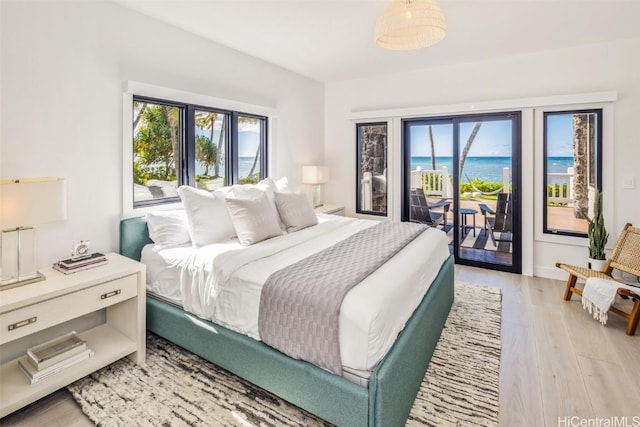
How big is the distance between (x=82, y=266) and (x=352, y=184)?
377 cm

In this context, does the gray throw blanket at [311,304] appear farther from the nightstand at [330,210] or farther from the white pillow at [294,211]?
the nightstand at [330,210]

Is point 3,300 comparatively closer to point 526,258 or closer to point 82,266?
point 82,266

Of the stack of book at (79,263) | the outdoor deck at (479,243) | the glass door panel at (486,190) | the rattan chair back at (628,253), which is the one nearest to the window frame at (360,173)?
the outdoor deck at (479,243)

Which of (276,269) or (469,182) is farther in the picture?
(469,182)

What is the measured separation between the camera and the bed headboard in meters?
2.68

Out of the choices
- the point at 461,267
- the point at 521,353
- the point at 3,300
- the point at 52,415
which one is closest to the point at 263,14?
the point at 3,300

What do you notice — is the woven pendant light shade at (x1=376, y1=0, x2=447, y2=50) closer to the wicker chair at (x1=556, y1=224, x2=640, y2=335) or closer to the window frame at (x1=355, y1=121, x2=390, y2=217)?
the wicker chair at (x1=556, y1=224, x2=640, y2=335)

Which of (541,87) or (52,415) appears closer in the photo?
(52,415)

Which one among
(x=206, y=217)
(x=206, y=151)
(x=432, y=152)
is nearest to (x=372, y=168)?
(x=432, y=152)

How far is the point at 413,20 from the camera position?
2.11 meters

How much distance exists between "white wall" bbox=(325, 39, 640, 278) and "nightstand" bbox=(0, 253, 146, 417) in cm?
355

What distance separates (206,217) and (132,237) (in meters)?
0.59

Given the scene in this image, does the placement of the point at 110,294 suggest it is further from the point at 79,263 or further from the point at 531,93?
the point at 531,93

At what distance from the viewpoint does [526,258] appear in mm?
4156
